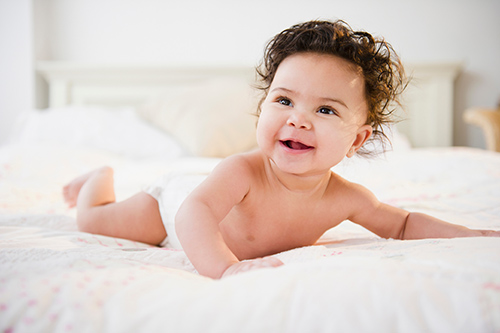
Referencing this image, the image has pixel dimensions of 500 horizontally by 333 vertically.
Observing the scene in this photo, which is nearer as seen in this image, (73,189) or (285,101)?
(285,101)

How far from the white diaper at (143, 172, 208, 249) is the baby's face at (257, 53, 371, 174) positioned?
0.29m

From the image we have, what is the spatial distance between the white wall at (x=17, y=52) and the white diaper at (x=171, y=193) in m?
2.10

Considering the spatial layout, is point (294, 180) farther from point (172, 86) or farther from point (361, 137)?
point (172, 86)

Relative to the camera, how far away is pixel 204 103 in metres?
2.24

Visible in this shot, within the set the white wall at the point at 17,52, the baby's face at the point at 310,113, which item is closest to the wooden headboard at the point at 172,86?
the white wall at the point at 17,52

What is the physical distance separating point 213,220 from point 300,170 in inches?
7.7

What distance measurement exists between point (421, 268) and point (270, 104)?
42 cm

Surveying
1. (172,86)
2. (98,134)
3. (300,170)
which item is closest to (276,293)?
(300,170)

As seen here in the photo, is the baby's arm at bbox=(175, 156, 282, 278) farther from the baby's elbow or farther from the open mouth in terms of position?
the baby's elbow

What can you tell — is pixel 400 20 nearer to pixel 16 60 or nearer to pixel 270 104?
pixel 270 104

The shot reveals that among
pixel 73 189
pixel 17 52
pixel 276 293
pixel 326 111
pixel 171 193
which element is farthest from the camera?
pixel 17 52

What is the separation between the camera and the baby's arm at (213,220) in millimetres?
613

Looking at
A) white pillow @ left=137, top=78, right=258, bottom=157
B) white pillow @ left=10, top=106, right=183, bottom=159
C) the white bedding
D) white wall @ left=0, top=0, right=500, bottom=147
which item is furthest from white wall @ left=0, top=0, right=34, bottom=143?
the white bedding

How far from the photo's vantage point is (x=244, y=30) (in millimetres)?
2869
